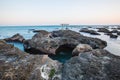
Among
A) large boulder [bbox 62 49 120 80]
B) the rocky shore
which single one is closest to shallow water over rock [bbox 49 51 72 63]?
the rocky shore

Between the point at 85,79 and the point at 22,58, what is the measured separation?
4549 millimetres

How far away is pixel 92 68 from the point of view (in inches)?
316

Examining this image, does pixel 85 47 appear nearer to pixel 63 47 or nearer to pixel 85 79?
pixel 63 47

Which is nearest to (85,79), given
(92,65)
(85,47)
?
(92,65)

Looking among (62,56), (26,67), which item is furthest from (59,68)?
(62,56)

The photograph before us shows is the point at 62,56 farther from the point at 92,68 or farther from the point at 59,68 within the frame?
the point at 92,68

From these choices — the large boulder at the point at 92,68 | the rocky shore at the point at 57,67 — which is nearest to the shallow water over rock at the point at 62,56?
the rocky shore at the point at 57,67

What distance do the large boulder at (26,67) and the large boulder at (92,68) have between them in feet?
2.55

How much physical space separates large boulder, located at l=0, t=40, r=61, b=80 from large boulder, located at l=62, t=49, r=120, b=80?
2.55ft

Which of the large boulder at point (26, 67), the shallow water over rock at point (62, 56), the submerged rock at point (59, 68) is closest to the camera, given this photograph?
the submerged rock at point (59, 68)

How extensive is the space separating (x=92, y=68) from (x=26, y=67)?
396 centimetres

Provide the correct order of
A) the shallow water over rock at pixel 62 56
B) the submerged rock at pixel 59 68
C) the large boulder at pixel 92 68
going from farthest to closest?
the shallow water over rock at pixel 62 56 < the submerged rock at pixel 59 68 < the large boulder at pixel 92 68

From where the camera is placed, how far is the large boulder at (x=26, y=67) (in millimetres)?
7945

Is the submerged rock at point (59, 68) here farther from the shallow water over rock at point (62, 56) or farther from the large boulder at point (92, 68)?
the shallow water over rock at point (62, 56)
